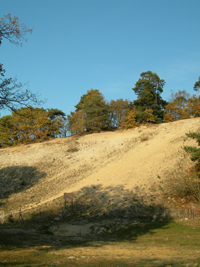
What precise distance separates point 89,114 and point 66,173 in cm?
1837

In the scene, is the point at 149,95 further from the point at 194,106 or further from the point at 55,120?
the point at 55,120

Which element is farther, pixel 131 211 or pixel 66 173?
pixel 66 173

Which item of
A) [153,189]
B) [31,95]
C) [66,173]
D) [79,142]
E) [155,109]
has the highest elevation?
[155,109]

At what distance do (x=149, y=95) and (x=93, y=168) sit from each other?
22.9 m

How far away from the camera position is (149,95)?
160 feet

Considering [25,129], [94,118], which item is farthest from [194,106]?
[25,129]

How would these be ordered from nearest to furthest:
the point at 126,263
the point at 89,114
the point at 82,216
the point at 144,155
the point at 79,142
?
1. the point at 126,263
2. the point at 82,216
3. the point at 144,155
4. the point at 79,142
5. the point at 89,114

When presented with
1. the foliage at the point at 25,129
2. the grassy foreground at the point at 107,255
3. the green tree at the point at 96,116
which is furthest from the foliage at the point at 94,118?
the grassy foreground at the point at 107,255

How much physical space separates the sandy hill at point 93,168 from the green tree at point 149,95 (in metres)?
6.31

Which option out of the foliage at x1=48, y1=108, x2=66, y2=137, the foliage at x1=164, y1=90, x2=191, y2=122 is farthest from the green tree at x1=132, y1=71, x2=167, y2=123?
the foliage at x1=48, y1=108, x2=66, y2=137

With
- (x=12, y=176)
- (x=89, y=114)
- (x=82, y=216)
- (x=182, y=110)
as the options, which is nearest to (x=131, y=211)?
(x=82, y=216)

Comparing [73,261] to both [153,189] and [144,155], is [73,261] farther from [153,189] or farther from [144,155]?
[144,155]

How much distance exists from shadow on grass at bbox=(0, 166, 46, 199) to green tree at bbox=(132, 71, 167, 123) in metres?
21.1

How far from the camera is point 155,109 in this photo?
159 ft
